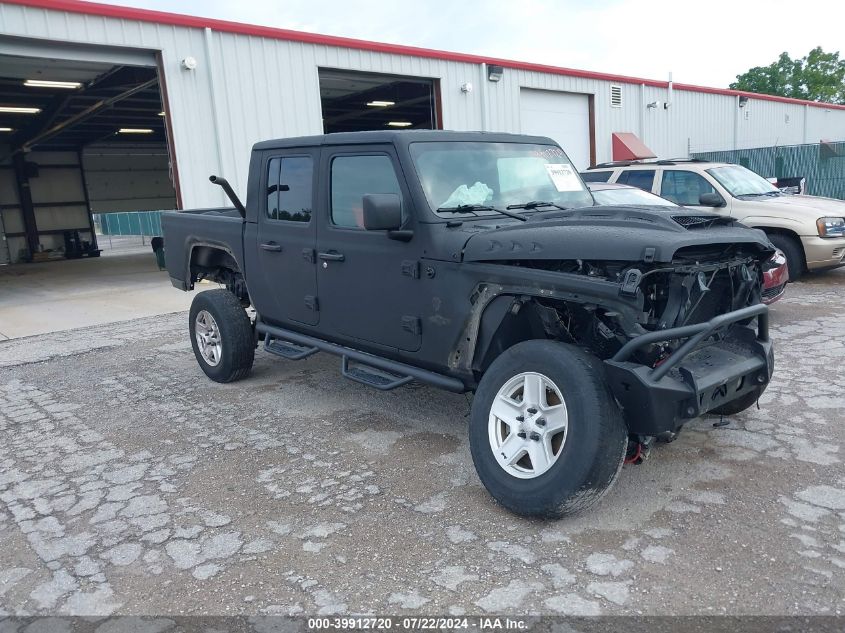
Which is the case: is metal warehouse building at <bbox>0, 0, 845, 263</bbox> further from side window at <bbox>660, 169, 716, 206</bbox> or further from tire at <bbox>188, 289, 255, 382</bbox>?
tire at <bbox>188, 289, 255, 382</bbox>

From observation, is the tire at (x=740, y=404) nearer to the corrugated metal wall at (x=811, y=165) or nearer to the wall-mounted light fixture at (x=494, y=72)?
the wall-mounted light fixture at (x=494, y=72)

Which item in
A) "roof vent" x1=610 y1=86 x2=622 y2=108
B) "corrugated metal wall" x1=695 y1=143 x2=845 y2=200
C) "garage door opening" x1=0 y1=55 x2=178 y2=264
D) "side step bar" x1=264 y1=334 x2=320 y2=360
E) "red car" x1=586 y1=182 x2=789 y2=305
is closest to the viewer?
"side step bar" x1=264 y1=334 x2=320 y2=360

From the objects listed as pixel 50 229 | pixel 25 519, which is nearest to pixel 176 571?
pixel 25 519

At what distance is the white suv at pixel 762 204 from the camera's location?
9.05 meters

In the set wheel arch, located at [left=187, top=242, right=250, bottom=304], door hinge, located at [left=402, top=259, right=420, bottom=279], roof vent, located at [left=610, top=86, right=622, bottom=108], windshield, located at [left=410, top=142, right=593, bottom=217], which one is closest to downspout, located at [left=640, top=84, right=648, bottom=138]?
roof vent, located at [left=610, top=86, right=622, bottom=108]

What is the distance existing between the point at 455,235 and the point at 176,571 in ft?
7.33

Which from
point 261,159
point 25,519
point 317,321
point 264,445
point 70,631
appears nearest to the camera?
point 70,631

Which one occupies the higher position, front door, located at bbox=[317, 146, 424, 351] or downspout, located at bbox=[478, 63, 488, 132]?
downspout, located at bbox=[478, 63, 488, 132]

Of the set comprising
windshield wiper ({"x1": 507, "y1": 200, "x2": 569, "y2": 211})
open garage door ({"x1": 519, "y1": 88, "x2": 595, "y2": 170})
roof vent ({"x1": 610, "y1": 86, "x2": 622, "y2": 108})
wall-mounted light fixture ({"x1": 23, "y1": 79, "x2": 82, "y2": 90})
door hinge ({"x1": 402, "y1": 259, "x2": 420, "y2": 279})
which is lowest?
door hinge ({"x1": 402, "y1": 259, "x2": 420, "y2": 279})

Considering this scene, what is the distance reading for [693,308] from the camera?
344cm

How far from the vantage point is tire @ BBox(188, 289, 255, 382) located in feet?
19.1

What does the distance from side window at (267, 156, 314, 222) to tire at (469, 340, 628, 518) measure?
85.9 inches

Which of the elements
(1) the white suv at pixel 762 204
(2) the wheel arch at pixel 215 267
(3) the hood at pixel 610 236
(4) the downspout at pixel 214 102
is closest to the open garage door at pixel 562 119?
(1) the white suv at pixel 762 204

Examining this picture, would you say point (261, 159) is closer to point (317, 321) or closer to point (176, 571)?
point (317, 321)
